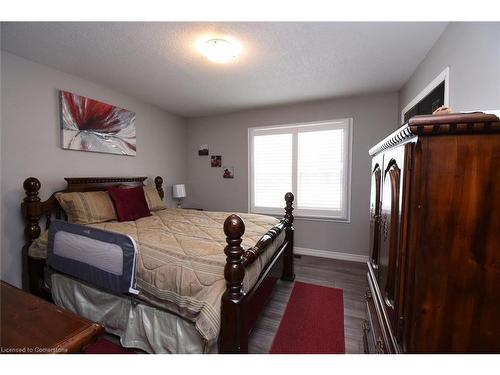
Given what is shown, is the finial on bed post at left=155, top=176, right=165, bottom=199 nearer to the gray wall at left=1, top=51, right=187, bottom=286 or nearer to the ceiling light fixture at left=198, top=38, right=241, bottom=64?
the gray wall at left=1, top=51, right=187, bottom=286

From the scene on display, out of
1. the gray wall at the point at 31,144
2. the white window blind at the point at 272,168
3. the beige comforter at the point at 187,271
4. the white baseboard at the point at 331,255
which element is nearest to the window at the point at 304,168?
the white window blind at the point at 272,168

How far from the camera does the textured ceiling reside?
64.9 inches

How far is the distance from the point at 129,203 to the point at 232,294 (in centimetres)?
194

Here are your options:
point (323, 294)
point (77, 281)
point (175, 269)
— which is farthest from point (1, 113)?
point (323, 294)

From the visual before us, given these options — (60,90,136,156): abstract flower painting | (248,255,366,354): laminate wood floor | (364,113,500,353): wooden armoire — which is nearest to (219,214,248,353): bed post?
(248,255,366,354): laminate wood floor

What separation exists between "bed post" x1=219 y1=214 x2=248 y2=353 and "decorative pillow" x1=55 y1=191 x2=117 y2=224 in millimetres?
1818

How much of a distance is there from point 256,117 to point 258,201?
4.85ft

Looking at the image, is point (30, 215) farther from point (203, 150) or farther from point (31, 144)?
point (203, 150)

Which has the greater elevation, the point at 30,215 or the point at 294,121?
the point at 294,121

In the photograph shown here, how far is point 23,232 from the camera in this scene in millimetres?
2107

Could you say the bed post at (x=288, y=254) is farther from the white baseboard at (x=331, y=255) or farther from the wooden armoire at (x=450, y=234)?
the wooden armoire at (x=450, y=234)

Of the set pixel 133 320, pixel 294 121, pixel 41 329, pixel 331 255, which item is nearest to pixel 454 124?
pixel 41 329

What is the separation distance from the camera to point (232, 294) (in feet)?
4.13
